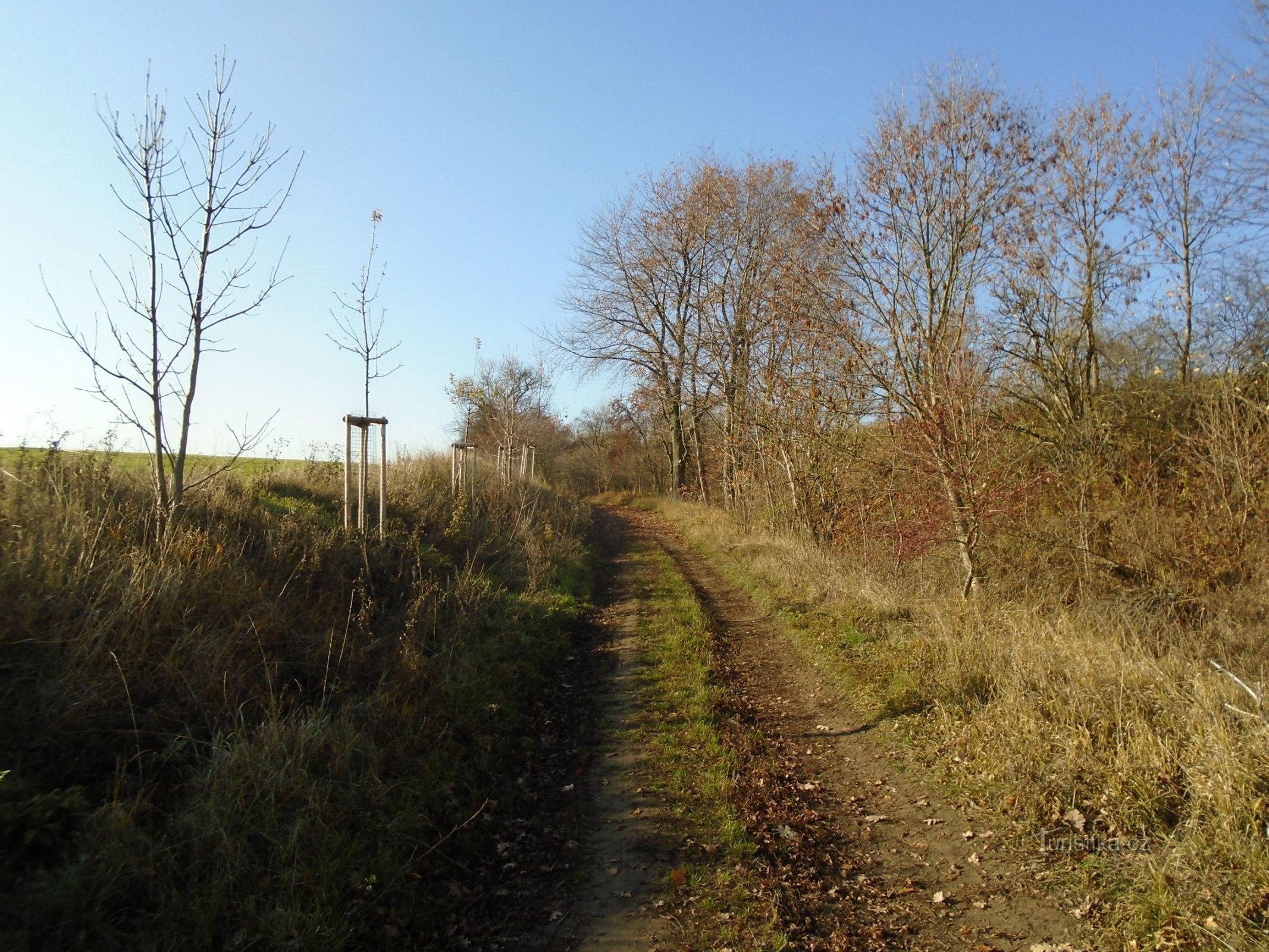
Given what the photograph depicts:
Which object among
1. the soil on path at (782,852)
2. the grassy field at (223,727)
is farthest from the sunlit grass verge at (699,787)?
the grassy field at (223,727)

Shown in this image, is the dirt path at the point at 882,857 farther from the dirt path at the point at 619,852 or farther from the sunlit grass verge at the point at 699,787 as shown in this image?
the dirt path at the point at 619,852

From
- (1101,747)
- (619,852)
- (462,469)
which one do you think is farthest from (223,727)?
(462,469)

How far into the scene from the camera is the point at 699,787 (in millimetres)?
5516

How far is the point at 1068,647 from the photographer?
6.65 m

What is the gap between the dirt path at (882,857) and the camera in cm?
382

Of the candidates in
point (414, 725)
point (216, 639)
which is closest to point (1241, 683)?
point (414, 725)

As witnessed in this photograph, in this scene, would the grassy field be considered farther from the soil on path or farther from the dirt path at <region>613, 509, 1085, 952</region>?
the dirt path at <region>613, 509, 1085, 952</region>

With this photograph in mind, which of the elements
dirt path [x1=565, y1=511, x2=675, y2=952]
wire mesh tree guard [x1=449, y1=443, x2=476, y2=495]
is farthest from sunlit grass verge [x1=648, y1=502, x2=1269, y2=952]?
wire mesh tree guard [x1=449, y1=443, x2=476, y2=495]

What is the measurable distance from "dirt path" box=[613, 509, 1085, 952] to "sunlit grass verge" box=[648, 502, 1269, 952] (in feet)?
0.78

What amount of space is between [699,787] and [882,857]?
1.40m

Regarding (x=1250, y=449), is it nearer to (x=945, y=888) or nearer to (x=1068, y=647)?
(x=1068, y=647)

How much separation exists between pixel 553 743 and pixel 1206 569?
9053 mm

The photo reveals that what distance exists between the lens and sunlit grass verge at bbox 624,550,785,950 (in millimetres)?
3949

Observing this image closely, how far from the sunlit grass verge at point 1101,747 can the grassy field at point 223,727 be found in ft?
11.7
